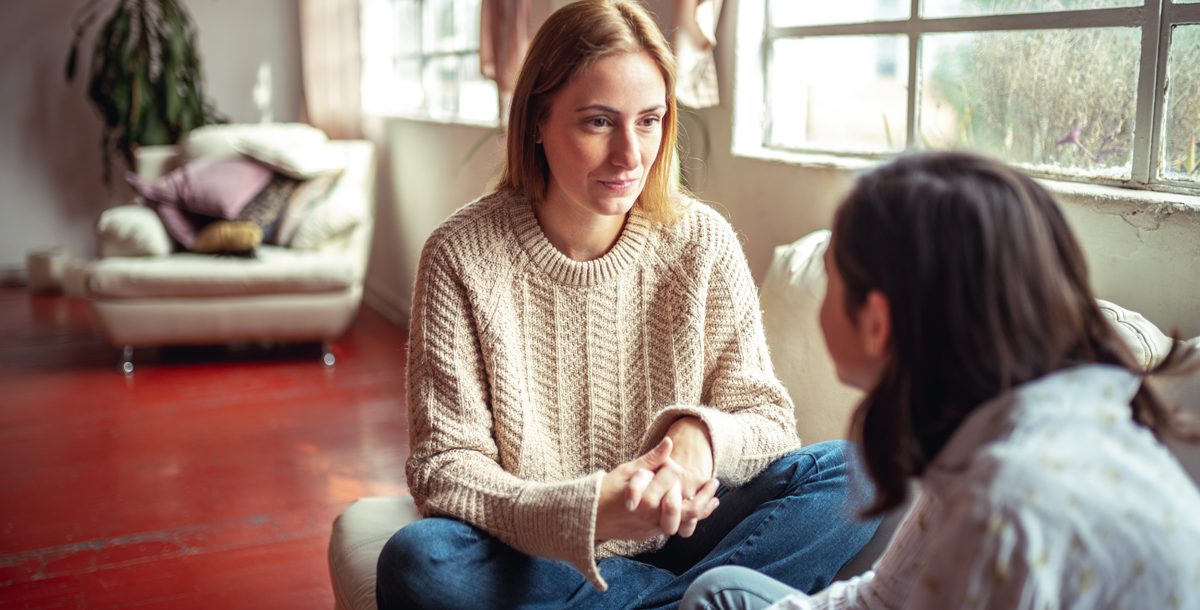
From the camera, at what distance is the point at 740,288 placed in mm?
1751

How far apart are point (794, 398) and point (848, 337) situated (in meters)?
1.06

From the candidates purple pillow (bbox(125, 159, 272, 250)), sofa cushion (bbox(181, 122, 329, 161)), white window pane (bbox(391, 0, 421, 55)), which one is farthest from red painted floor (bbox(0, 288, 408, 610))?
white window pane (bbox(391, 0, 421, 55))

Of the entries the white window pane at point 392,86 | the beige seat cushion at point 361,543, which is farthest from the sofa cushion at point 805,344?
the white window pane at point 392,86

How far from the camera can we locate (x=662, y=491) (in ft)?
4.69

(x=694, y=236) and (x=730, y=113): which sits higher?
(x=730, y=113)

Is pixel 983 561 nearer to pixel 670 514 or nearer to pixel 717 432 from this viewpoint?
pixel 670 514

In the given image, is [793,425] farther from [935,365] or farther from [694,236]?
[935,365]

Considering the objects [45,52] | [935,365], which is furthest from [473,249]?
[45,52]

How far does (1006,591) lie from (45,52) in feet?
20.8

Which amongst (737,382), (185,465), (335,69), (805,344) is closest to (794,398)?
(805,344)

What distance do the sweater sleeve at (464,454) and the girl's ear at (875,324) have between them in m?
0.55

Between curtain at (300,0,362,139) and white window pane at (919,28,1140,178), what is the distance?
13.2ft

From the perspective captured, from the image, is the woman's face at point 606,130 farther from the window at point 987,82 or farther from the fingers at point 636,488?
the window at point 987,82

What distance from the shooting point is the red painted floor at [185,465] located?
2.46 metres
